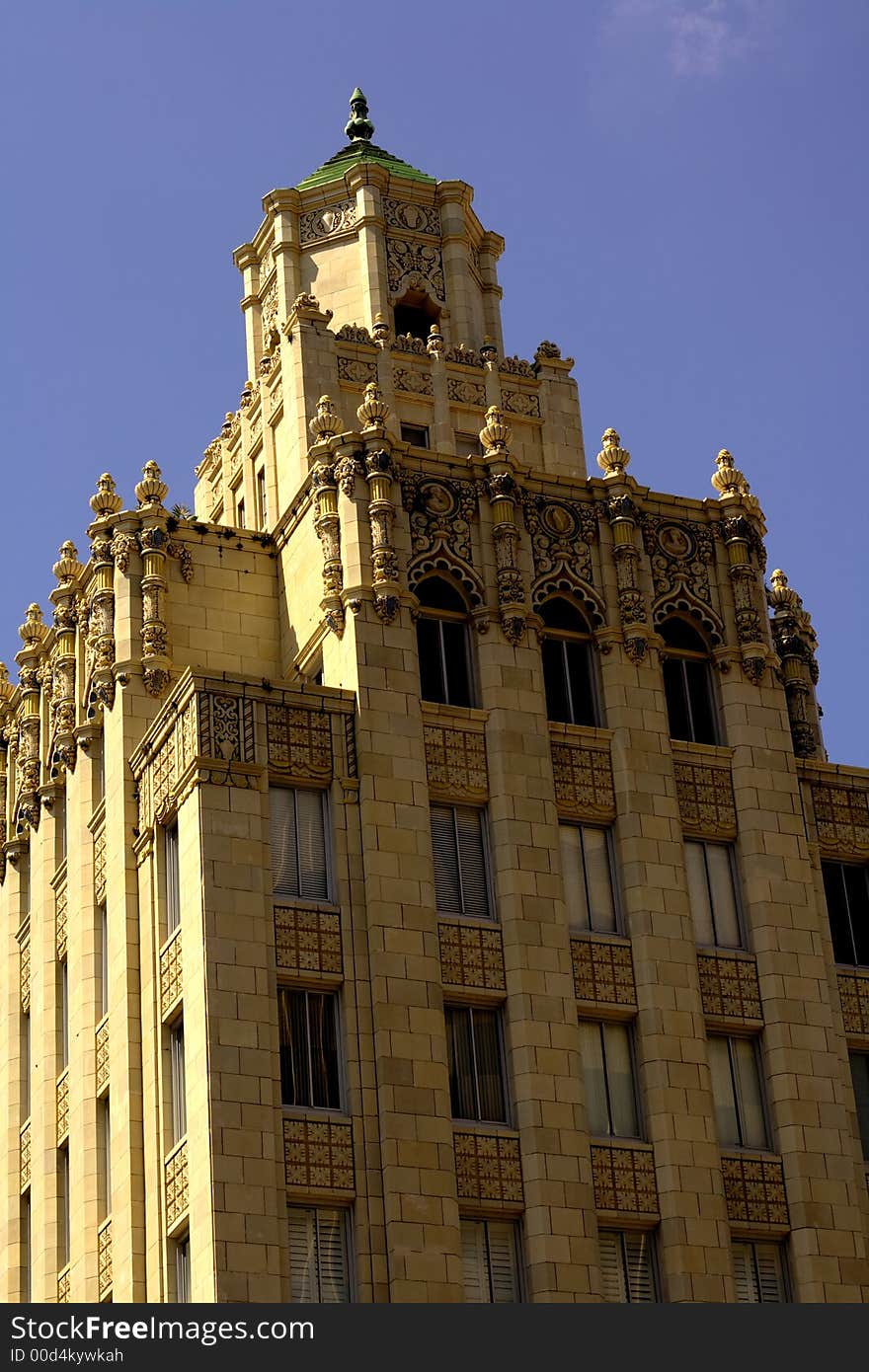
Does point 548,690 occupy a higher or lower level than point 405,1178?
higher

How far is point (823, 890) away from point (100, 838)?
46.1ft

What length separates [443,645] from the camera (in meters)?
54.7

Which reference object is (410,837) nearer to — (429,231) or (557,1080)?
(557,1080)

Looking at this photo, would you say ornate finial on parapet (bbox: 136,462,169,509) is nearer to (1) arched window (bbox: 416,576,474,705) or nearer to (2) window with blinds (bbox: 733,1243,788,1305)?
(1) arched window (bbox: 416,576,474,705)

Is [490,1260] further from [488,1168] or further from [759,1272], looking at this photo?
[759,1272]

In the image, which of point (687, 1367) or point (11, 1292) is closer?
point (687, 1367)

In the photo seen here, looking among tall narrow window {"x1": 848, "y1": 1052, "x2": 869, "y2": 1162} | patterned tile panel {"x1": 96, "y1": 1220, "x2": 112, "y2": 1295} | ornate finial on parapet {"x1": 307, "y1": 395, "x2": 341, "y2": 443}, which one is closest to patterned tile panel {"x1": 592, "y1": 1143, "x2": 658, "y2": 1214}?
tall narrow window {"x1": 848, "y1": 1052, "x2": 869, "y2": 1162}

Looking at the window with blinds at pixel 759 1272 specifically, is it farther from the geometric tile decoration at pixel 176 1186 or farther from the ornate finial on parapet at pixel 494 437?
the ornate finial on parapet at pixel 494 437

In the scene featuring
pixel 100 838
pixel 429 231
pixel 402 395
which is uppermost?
pixel 429 231

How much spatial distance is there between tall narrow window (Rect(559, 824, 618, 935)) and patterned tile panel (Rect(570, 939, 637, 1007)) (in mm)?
514

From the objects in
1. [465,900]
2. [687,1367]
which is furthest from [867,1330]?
[465,900]

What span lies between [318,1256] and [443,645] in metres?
12.6

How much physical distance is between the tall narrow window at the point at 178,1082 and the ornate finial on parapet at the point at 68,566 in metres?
12.8

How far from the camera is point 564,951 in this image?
170 ft
